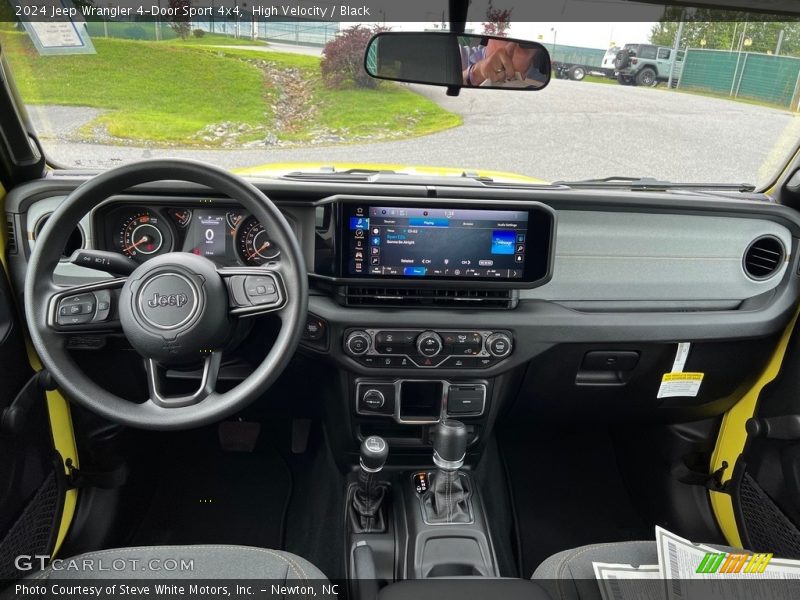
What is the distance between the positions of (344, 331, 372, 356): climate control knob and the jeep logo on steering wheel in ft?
2.16

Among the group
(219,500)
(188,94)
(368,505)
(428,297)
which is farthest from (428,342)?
(188,94)

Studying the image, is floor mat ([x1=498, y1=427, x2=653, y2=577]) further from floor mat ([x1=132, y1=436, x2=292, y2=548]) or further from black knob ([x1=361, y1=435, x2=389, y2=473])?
floor mat ([x1=132, y1=436, x2=292, y2=548])

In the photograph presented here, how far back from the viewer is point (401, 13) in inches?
77.4

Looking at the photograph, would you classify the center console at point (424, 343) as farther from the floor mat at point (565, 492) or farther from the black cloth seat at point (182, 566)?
the floor mat at point (565, 492)

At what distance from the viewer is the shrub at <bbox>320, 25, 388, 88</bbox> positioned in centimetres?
236

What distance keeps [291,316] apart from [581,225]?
1.22m

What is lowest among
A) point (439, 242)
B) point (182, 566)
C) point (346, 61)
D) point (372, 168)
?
point (182, 566)

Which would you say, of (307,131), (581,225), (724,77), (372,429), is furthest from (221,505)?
(724,77)

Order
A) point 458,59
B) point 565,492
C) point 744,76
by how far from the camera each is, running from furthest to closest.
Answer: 1. point 565,492
2. point 744,76
3. point 458,59

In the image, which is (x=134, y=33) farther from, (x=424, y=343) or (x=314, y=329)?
(x=424, y=343)

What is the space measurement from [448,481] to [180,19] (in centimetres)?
196

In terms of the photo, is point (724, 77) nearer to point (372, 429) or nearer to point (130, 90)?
point (372, 429)

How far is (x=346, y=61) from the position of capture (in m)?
2.47

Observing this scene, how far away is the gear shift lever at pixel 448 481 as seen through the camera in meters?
2.08
